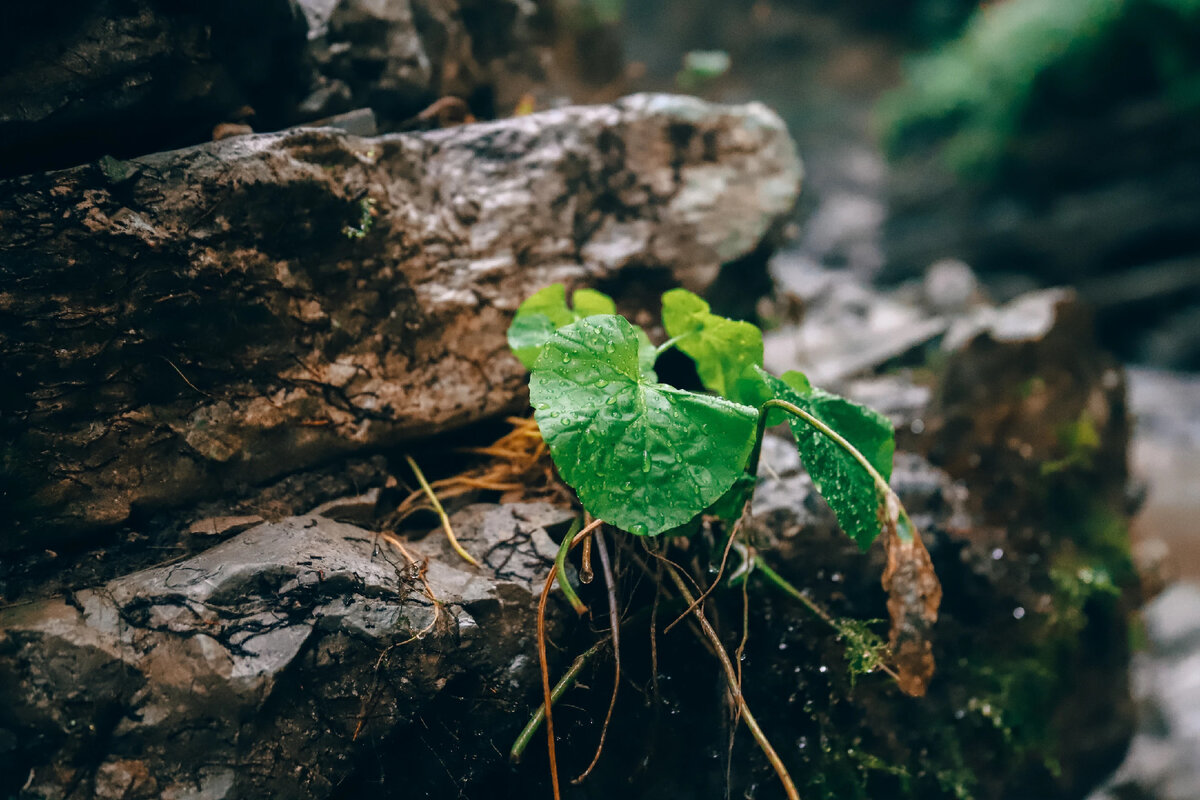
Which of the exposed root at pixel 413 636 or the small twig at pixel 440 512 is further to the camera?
the small twig at pixel 440 512

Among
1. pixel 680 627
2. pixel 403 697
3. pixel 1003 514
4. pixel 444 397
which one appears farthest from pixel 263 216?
pixel 1003 514

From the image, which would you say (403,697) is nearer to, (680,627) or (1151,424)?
(680,627)

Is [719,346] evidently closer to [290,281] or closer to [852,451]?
[852,451]

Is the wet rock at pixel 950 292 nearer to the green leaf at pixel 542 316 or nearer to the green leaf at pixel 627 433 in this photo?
the green leaf at pixel 542 316

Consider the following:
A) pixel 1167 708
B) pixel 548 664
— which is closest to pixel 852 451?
pixel 548 664

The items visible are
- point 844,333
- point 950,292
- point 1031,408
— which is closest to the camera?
point 1031,408

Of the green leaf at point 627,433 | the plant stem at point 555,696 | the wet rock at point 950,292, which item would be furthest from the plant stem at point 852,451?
the wet rock at point 950,292

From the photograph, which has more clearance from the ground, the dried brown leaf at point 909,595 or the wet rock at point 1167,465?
the dried brown leaf at point 909,595
